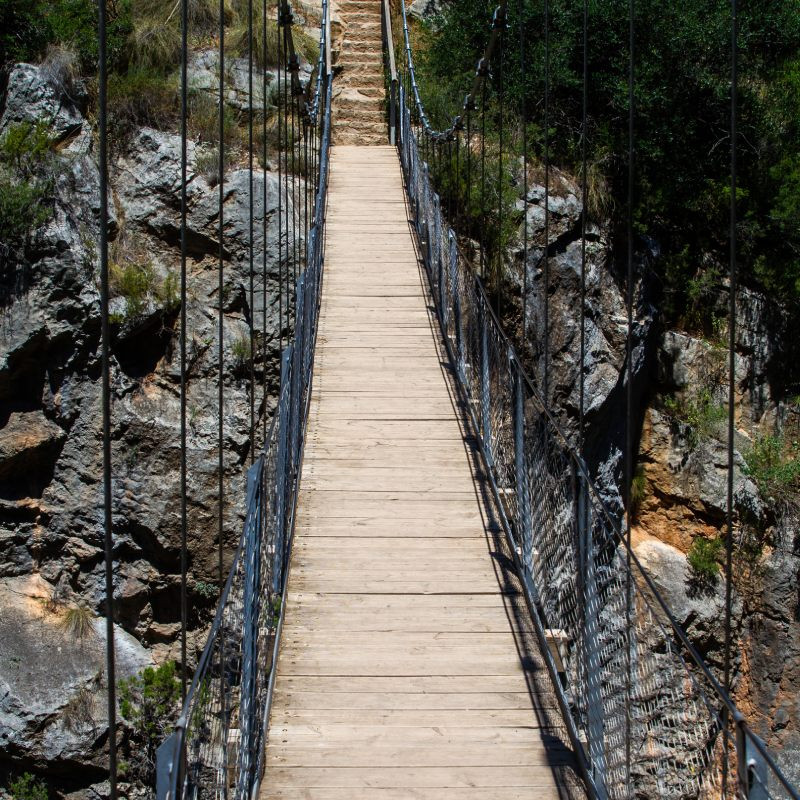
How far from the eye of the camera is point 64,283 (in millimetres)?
6988

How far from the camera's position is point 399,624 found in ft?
9.36

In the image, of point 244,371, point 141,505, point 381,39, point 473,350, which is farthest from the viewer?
point 381,39

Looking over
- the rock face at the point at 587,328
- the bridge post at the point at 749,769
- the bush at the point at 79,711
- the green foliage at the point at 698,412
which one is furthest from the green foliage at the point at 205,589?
the bridge post at the point at 749,769

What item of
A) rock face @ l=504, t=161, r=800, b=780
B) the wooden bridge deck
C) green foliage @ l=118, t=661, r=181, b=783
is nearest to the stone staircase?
rock face @ l=504, t=161, r=800, b=780

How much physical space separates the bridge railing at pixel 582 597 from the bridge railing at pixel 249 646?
0.76 m

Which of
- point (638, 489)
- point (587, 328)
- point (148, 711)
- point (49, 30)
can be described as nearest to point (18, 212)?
point (49, 30)

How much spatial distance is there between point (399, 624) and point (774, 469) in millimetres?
5723

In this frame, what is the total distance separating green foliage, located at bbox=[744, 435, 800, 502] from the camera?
768 centimetres

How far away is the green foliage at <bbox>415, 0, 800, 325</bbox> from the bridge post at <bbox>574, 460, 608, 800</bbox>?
639 centimetres

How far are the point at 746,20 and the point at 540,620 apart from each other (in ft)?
24.1

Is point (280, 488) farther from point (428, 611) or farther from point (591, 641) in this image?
point (591, 641)

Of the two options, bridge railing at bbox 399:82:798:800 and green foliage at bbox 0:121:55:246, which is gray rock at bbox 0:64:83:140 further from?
bridge railing at bbox 399:82:798:800

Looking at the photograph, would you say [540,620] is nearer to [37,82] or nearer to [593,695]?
[593,695]

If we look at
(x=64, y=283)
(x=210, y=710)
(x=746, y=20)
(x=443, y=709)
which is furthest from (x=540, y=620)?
(x=746, y=20)
